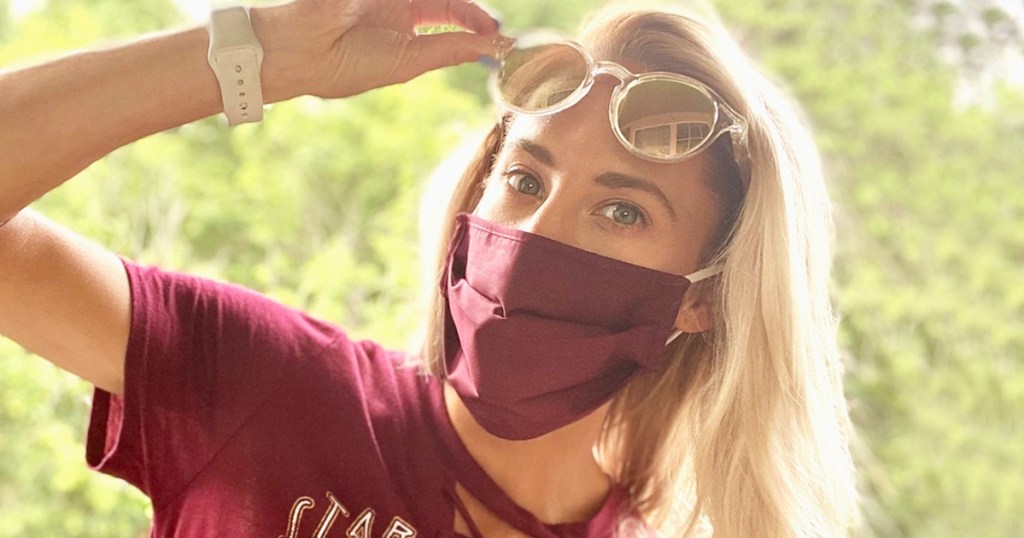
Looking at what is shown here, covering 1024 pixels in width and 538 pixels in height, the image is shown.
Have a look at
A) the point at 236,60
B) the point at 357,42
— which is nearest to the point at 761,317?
the point at 357,42

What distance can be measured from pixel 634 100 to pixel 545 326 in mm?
318

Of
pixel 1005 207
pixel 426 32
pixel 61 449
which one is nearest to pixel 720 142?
pixel 426 32

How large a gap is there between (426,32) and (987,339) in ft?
8.94

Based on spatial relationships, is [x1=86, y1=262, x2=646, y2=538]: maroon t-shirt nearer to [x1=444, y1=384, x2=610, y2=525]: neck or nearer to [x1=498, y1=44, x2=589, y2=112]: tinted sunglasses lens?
[x1=444, y1=384, x2=610, y2=525]: neck

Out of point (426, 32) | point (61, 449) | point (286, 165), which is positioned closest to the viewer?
point (426, 32)

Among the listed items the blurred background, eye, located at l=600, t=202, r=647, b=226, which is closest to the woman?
eye, located at l=600, t=202, r=647, b=226

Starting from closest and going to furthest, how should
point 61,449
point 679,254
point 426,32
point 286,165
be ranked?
point 426,32 < point 679,254 < point 61,449 < point 286,165

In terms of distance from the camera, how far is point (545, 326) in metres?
1.33

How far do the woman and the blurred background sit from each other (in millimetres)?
1193

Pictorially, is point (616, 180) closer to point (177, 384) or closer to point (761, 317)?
point (761, 317)

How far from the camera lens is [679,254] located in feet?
4.70

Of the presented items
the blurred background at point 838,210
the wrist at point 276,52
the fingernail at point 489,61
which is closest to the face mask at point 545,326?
the fingernail at point 489,61

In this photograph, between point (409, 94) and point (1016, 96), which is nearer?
point (409, 94)

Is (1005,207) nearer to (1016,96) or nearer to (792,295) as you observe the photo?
(1016,96)
